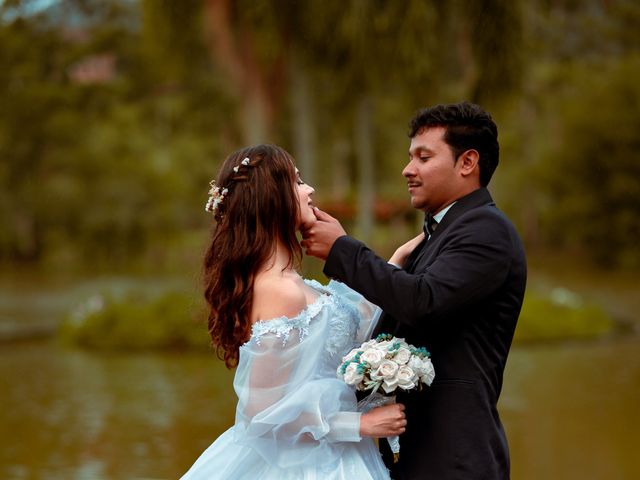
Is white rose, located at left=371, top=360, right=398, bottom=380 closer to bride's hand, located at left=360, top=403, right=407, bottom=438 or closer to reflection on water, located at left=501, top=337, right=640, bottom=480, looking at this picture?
bride's hand, located at left=360, top=403, right=407, bottom=438

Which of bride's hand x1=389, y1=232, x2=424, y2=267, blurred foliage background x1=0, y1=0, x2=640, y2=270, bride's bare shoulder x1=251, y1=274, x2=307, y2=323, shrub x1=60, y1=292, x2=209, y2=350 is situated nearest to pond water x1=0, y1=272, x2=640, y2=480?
shrub x1=60, y1=292, x2=209, y2=350

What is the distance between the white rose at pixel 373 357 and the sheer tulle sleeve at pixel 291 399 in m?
Result: 0.22

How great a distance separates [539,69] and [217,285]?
31.8 m

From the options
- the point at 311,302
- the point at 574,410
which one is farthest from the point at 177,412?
the point at 311,302

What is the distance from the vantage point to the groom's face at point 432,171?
3.13m

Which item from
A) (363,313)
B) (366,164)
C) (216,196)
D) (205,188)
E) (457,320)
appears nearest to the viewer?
(457,320)

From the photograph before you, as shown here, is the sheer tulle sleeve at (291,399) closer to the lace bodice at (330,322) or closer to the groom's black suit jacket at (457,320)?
the lace bodice at (330,322)

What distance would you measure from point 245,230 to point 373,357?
1.81 feet

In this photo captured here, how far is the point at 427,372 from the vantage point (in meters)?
2.93

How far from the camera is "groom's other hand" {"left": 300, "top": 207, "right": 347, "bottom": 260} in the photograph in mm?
3057

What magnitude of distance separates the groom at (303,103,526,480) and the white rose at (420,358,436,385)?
10 cm

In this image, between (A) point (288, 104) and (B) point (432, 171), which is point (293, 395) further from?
(A) point (288, 104)

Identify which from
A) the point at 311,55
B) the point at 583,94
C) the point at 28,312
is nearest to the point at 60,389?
the point at 311,55

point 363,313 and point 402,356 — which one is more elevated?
point 363,313
